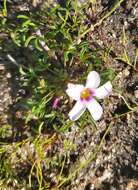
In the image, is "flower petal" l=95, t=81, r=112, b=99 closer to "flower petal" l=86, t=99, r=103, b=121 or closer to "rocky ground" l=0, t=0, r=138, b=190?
"flower petal" l=86, t=99, r=103, b=121

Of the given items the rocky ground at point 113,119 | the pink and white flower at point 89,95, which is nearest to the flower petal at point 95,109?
the pink and white flower at point 89,95

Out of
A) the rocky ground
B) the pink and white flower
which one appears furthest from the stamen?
the rocky ground

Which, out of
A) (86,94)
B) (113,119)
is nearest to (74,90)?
(86,94)

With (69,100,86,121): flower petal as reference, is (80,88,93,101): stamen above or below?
above

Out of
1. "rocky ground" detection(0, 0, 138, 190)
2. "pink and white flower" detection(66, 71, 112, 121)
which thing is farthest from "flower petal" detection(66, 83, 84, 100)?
"rocky ground" detection(0, 0, 138, 190)

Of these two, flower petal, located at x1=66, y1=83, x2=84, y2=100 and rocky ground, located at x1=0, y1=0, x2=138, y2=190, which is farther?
rocky ground, located at x1=0, y1=0, x2=138, y2=190

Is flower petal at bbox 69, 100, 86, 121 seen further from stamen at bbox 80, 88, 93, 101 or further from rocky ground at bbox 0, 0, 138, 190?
rocky ground at bbox 0, 0, 138, 190

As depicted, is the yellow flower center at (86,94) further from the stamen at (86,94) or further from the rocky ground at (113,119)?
the rocky ground at (113,119)
